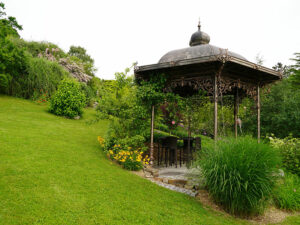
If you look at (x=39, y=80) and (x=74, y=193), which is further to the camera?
(x=39, y=80)

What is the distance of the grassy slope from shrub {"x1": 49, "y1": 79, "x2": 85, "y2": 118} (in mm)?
3837

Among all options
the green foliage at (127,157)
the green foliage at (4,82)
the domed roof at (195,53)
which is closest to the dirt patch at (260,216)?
the green foliage at (127,157)

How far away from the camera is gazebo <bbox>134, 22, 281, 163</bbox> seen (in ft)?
14.5

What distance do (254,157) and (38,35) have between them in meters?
18.8

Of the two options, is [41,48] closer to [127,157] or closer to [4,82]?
[4,82]

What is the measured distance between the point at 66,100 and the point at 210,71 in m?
7.38

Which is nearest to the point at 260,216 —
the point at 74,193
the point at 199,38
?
the point at 74,193

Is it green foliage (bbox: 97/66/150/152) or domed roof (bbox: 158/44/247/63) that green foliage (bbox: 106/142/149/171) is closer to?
green foliage (bbox: 97/66/150/152)

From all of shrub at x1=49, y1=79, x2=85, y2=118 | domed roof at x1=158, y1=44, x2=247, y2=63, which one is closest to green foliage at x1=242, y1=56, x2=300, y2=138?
domed roof at x1=158, y1=44, x2=247, y2=63

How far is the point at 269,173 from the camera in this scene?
305cm

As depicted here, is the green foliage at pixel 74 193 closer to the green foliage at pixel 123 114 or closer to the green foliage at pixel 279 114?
the green foliage at pixel 123 114

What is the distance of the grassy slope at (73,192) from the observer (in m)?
2.45

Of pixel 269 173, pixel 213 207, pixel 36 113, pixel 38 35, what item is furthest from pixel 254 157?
pixel 38 35

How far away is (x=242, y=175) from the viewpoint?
9.66ft
